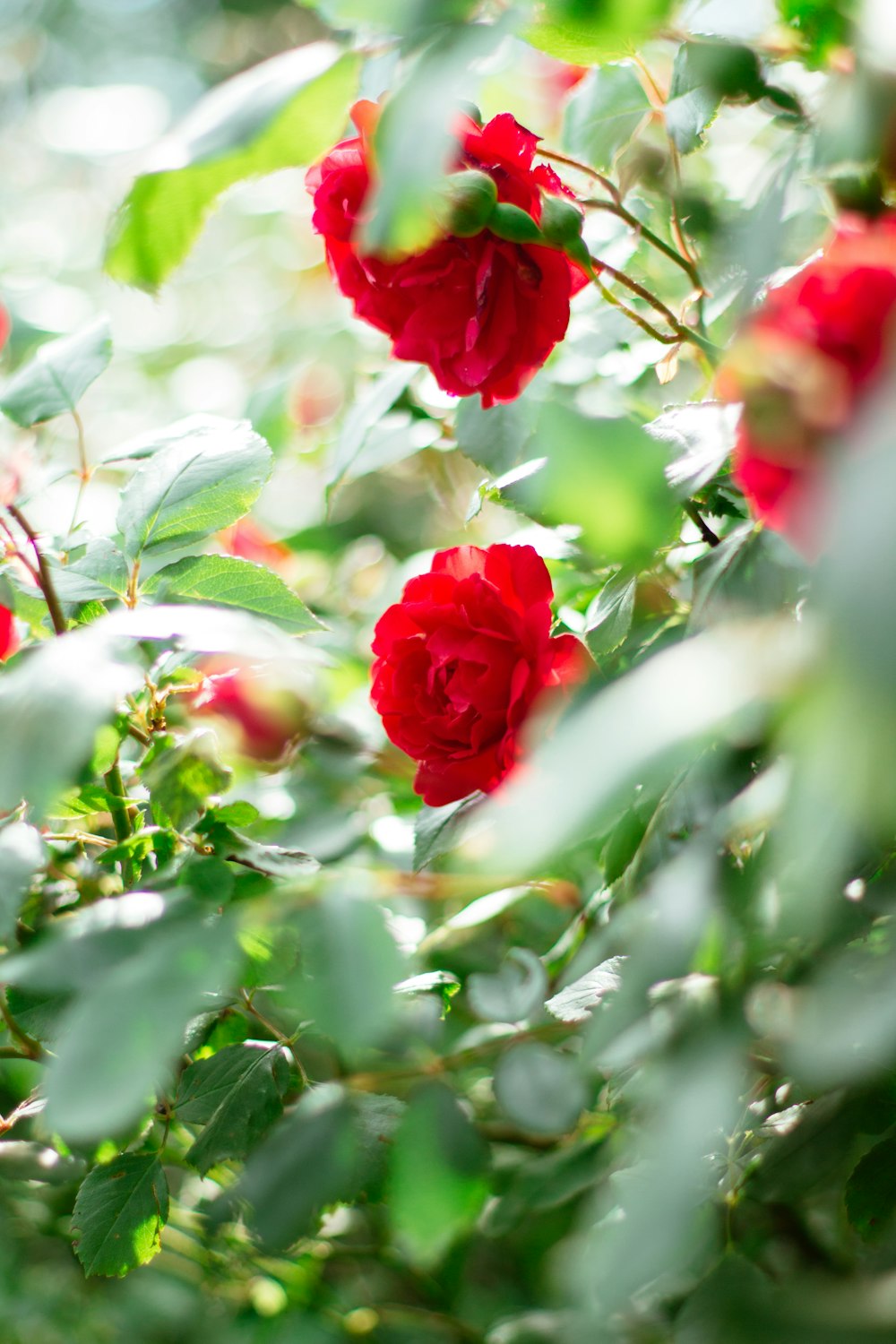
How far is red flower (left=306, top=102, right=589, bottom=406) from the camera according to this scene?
0.41 meters

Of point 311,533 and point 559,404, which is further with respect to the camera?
point 311,533

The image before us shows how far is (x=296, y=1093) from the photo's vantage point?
486 mm

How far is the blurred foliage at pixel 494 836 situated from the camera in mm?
243

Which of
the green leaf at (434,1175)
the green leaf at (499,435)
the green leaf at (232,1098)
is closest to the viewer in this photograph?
the green leaf at (434,1175)

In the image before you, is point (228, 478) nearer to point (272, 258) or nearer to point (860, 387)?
point (860, 387)

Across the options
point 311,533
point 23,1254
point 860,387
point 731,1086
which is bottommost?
point 23,1254

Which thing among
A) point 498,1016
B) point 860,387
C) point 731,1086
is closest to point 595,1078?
point 498,1016

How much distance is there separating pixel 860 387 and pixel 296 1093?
387 millimetres

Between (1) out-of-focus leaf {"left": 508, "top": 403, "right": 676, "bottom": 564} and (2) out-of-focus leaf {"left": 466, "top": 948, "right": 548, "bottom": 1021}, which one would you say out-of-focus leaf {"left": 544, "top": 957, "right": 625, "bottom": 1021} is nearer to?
(2) out-of-focus leaf {"left": 466, "top": 948, "right": 548, "bottom": 1021}

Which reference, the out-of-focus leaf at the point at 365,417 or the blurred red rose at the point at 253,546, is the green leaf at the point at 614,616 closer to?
the out-of-focus leaf at the point at 365,417

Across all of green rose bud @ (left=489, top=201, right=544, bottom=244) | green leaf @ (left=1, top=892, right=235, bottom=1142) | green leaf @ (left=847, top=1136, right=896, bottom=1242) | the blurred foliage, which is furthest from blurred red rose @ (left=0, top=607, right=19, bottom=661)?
green leaf @ (left=847, top=1136, right=896, bottom=1242)

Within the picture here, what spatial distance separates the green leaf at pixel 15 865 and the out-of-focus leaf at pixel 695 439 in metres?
0.24

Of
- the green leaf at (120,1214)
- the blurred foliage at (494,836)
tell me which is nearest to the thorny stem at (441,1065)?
the blurred foliage at (494,836)

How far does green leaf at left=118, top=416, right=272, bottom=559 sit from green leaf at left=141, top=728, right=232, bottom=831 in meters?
0.09
